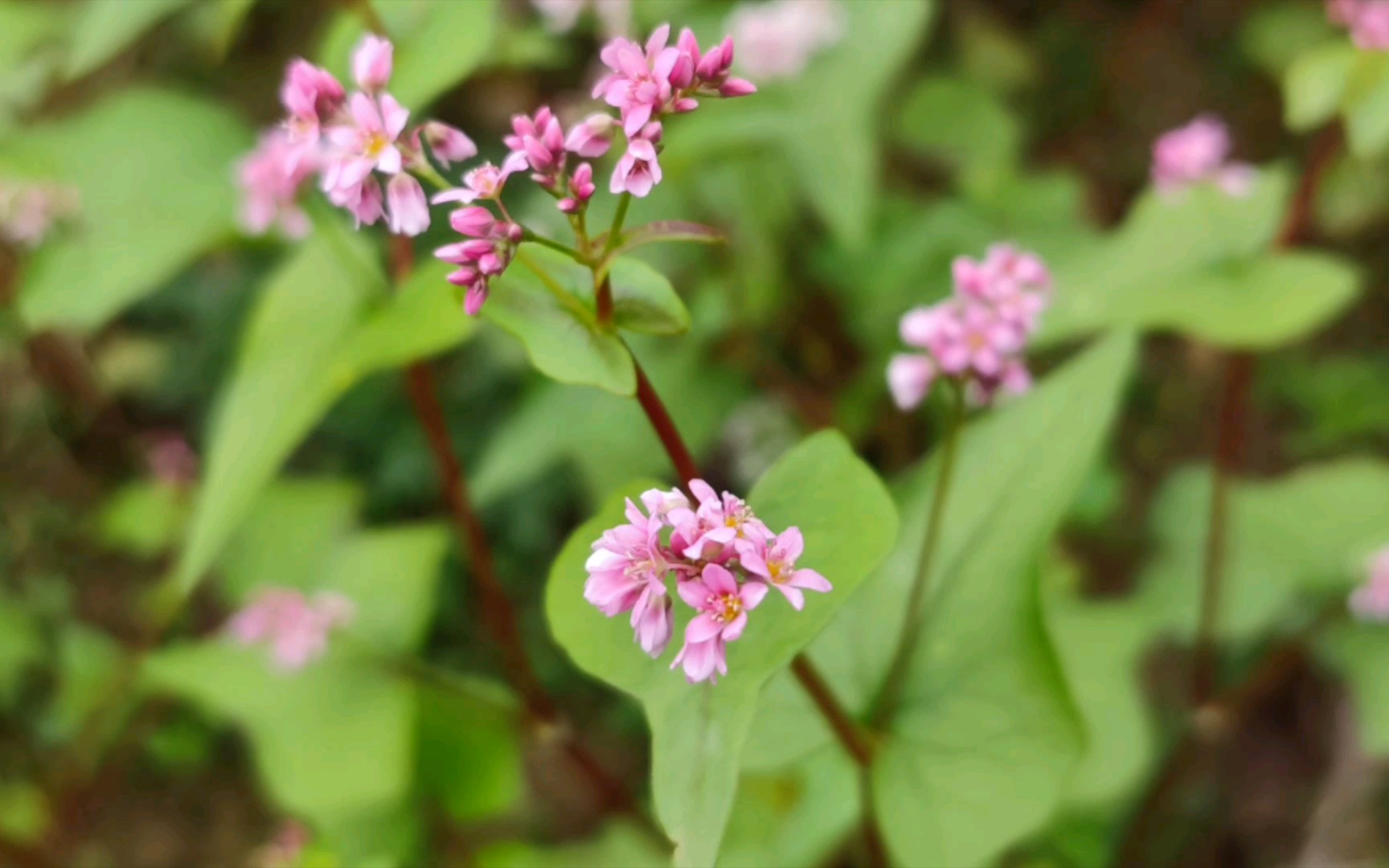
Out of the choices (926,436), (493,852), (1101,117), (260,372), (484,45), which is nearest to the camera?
(484,45)

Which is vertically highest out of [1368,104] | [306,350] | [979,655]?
[1368,104]

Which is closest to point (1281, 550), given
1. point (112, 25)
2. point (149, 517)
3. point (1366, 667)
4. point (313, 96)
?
point (1366, 667)

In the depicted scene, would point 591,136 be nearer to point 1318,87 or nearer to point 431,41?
point 431,41

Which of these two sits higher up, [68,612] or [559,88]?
[559,88]

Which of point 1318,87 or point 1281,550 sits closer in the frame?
point 1318,87

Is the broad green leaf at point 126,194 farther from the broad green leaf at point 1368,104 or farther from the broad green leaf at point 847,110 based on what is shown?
the broad green leaf at point 1368,104

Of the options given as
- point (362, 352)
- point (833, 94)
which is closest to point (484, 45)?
point (362, 352)

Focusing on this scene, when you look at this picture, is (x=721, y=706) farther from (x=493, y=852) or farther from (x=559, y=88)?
(x=559, y=88)
